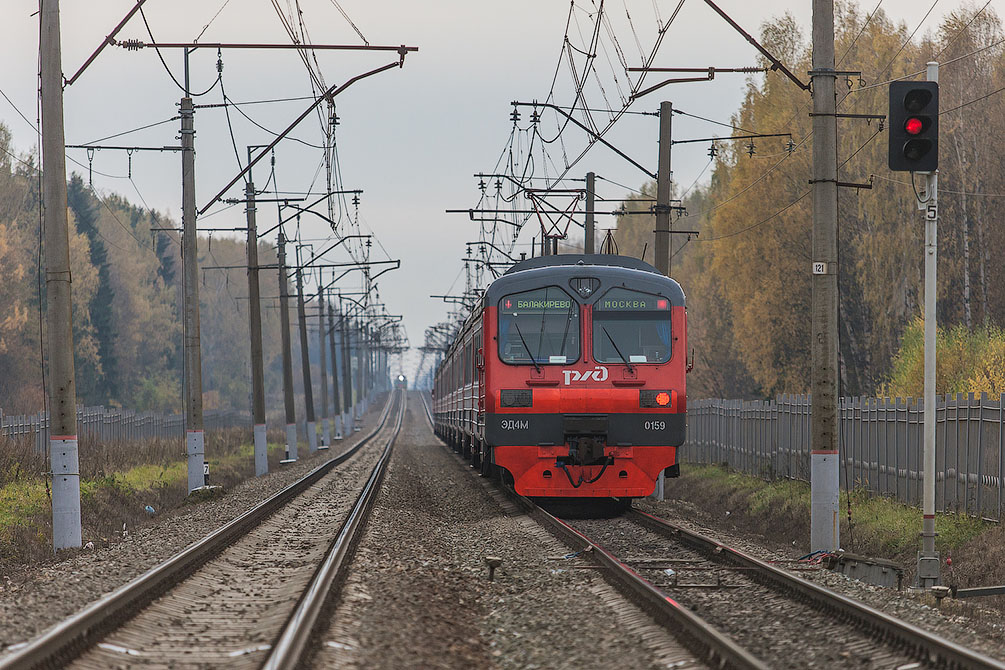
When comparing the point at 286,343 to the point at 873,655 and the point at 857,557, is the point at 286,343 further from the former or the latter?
the point at 873,655

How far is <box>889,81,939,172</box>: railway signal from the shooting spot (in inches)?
452

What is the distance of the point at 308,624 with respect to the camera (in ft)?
25.2


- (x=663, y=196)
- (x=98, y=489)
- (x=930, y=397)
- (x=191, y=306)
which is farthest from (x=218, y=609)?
(x=191, y=306)

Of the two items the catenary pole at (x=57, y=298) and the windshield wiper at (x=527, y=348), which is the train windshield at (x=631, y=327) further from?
the catenary pole at (x=57, y=298)

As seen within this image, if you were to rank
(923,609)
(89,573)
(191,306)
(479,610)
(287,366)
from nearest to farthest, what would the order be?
(923,609), (479,610), (89,573), (191,306), (287,366)

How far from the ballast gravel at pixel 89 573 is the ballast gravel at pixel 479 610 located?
6.63 feet

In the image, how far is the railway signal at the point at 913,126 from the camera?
11484 mm

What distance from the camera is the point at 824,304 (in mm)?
13891

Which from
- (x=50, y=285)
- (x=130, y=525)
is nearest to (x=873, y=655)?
(x=50, y=285)

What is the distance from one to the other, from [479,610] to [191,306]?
15868mm

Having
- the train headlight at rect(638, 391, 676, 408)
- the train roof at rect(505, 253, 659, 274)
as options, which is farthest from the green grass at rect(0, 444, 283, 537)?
the train headlight at rect(638, 391, 676, 408)

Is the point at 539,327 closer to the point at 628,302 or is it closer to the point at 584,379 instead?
the point at 584,379

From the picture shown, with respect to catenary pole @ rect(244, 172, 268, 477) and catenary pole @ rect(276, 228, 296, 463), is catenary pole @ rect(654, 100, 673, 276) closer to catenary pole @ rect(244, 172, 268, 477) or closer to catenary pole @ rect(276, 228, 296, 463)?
catenary pole @ rect(244, 172, 268, 477)

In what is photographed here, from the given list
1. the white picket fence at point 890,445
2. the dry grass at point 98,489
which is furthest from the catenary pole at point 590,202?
the dry grass at point 98,489
